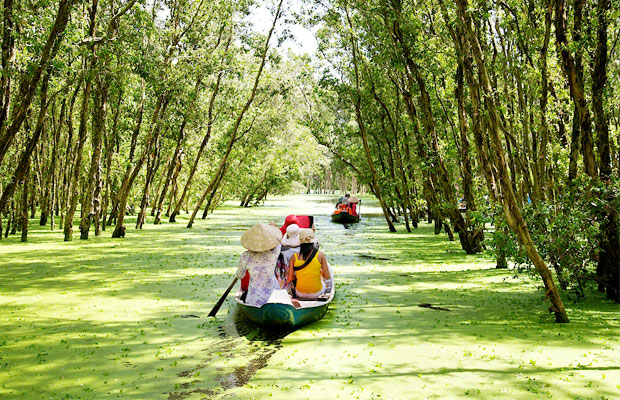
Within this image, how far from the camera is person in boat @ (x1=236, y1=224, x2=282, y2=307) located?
7.67 meters

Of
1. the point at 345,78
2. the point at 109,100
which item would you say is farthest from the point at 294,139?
the point at 109,100

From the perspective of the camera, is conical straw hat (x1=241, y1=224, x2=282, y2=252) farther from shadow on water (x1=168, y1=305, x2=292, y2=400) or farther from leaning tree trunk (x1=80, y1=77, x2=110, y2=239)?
leaning tree trunk (x1=80, y1=77, x2=110, y2=239)

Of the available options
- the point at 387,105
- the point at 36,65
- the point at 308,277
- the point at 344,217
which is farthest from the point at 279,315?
the point at 344,217

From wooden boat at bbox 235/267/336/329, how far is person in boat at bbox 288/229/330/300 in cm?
64

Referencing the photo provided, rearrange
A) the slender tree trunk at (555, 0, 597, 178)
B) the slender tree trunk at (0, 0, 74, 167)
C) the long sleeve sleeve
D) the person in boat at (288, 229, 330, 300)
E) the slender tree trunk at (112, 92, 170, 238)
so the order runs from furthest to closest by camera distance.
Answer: the slender tree trunk at (112, 92, 170, 238) → the slender tree trunk at (0, 0, 74, 167) → the person in boat at (288, 229, 330, 300) → the slender tree trunk at (555, 0, 597, 178) → the long sleeve sleeve

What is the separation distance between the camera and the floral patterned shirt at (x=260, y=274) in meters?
7.63

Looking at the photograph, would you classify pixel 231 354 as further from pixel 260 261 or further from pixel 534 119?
pixel 534 119

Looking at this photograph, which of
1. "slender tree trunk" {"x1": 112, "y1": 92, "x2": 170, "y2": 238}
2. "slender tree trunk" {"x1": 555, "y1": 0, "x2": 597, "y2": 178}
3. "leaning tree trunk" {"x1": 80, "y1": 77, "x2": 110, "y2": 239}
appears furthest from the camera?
"slender tree trunk" {"x1": 112, "y1": 92, "x2": 170, "y2": 238}

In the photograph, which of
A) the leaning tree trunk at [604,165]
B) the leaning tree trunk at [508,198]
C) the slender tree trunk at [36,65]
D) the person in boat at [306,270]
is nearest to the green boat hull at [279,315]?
the person in boat at [306,270]

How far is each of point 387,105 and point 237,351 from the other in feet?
61.7

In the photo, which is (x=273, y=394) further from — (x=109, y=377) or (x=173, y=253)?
(x=173, y=253)

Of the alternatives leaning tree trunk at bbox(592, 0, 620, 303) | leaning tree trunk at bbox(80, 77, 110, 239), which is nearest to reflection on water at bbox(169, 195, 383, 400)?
leaning tree trunk at bbox(592, 0, 620, 303)

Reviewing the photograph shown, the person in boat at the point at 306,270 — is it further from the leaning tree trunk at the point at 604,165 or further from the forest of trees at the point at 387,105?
the leaning tree trunk at the point at 604,165

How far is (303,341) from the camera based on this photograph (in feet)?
22.8
